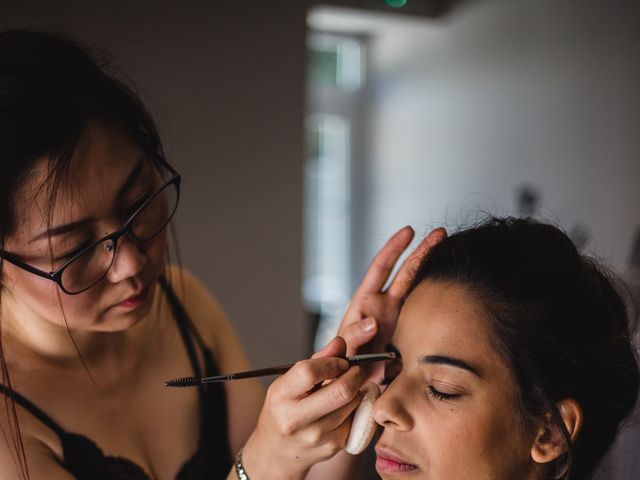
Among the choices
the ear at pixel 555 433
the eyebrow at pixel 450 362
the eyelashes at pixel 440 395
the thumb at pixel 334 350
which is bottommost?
the ear at pixel 555 433

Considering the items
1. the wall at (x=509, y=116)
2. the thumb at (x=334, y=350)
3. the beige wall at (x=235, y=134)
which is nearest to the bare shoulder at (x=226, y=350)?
the thumb at (x=334, y=350)

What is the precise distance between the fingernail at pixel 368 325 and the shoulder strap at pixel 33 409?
0.51 metres

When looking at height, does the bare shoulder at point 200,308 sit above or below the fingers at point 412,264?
below

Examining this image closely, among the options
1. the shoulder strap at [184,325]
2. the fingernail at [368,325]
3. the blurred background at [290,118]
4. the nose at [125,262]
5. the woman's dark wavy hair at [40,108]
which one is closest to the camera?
the woman's dark wavy hair at [40,108]

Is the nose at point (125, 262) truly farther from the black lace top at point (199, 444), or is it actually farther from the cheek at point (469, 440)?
the cheek at point (469, 440)

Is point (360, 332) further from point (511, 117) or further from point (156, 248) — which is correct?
point (511, 117)

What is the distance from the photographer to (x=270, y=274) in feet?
12.2

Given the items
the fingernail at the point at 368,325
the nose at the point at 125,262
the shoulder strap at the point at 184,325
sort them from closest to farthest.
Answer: the nose at the point at 125,262 < the fingernail at the point at 368,325 < the shoulder strap at the point at 184,325

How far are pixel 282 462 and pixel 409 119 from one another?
15.9 feet

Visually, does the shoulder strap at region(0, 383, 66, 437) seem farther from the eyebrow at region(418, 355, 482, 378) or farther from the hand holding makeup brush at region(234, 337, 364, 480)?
the eyebrow at region(418, 355, 482, 378)

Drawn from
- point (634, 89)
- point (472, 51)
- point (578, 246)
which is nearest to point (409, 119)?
point (472, 51)

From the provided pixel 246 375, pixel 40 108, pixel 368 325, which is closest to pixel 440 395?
pixel 368 325

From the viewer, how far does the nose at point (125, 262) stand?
1.02 meters

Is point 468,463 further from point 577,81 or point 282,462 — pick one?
point 577,81
